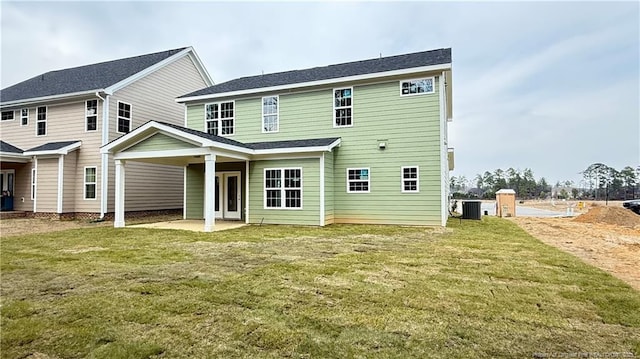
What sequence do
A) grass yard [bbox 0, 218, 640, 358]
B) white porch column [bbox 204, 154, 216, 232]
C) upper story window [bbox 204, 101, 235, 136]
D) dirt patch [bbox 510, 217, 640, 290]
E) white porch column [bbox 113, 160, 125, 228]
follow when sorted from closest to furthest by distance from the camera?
grass yard [bbox 0, 218, 640, 358], dirt patch [bbox 510, 217, 640, 290], white porch column [bbox 204, 154, 216, 232], white porch column [bbox 113, 160, 125, 228], upper story window [bbox 204, 101, 235, 136]

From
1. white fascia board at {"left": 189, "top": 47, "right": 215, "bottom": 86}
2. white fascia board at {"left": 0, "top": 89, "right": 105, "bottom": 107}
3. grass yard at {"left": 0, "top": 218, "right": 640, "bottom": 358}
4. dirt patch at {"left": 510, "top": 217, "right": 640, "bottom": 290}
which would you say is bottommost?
dirt patch at {"left": 510, "top": 217, "right": 640, "bottom": 290}

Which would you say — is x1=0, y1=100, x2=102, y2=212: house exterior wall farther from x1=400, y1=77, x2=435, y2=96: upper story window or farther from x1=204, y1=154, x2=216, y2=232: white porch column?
x1=400, y1=77, x2=435, y2=96: upper story window

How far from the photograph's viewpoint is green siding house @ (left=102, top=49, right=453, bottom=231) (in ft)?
37.3

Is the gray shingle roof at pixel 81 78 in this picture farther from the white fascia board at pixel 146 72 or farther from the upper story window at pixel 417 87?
the upper story window at pixel 417 87

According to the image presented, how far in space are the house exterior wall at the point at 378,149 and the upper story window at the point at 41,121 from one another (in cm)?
1116

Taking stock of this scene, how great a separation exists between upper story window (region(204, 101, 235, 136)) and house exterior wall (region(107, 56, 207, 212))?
3.54 metres

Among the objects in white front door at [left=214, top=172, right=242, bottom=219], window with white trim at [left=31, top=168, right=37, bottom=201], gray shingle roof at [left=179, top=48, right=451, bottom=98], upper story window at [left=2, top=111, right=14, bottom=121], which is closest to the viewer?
gray shingle roof at [left=179, top=48, right=451, bottom=98]

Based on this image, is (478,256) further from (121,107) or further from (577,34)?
(121,107)

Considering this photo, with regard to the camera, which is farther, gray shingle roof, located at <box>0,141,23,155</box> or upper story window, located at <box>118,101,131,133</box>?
gray shingle roof, located at <box>0,141,23,155</box>

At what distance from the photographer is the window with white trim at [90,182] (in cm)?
1465

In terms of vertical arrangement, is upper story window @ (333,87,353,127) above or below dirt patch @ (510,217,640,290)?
above

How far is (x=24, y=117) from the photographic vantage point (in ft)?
54.2

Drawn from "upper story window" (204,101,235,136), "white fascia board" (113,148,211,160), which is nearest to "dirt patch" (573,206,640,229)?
"upper story window" (204,101,235,136)

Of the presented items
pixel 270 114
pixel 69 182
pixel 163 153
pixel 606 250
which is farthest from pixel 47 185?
pixel 606 250
